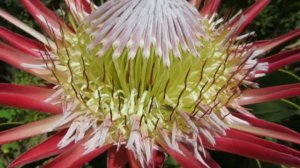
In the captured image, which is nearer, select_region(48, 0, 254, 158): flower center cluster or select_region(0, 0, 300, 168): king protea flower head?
select_region(0, 0, 300, 168): king protea flower head

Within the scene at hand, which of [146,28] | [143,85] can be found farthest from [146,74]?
[146,28]

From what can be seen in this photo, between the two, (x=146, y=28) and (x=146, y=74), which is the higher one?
(x=146, y=28)

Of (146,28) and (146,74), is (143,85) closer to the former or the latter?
(146,74)

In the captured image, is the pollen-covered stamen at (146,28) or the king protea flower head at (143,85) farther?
the pollen-covered stamen at (146,28)

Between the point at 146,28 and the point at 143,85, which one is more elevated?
the point at 146,28

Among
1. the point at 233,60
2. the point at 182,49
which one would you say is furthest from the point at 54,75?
the point at 233,60
